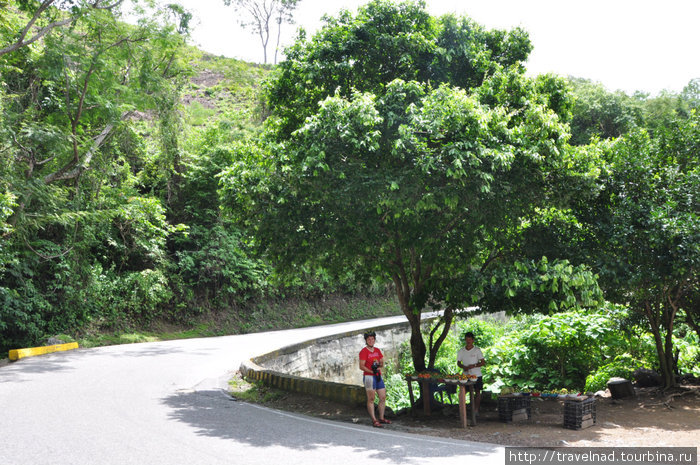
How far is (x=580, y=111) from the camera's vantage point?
4122 centimetres

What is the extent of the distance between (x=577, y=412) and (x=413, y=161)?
4714mm

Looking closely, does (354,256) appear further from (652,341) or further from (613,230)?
(652,341)

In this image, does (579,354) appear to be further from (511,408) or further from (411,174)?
(411,174)

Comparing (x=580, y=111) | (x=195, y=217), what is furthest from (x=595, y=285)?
(x=580, y=111)

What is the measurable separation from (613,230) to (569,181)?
1.30 metres

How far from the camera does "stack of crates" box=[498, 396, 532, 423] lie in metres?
8.77

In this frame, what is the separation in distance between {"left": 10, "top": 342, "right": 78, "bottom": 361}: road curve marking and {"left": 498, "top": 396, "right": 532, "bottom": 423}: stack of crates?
A: 1251 centimetres

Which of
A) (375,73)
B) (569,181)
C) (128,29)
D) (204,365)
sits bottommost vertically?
(204,365)

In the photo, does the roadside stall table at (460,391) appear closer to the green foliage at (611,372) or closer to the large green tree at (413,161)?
the large green tree at (413,161)

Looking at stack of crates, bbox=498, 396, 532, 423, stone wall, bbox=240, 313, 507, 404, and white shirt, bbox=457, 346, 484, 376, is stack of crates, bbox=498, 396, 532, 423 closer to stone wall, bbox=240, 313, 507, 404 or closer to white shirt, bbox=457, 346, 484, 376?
white shirt, bbox=457, 346, 484, 376

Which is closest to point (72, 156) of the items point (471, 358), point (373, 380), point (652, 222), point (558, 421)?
point (373, 380)

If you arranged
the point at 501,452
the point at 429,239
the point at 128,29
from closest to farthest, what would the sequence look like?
the point at 501,452
the point at 429,239
the point at 128,29

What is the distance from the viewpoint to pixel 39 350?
1506 cm

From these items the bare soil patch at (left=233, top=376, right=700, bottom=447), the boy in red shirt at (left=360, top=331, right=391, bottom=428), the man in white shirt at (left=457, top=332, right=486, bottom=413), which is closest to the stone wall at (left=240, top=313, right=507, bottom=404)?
the bare soil patch at (left=233, top=376, right=700, bottom=447)
